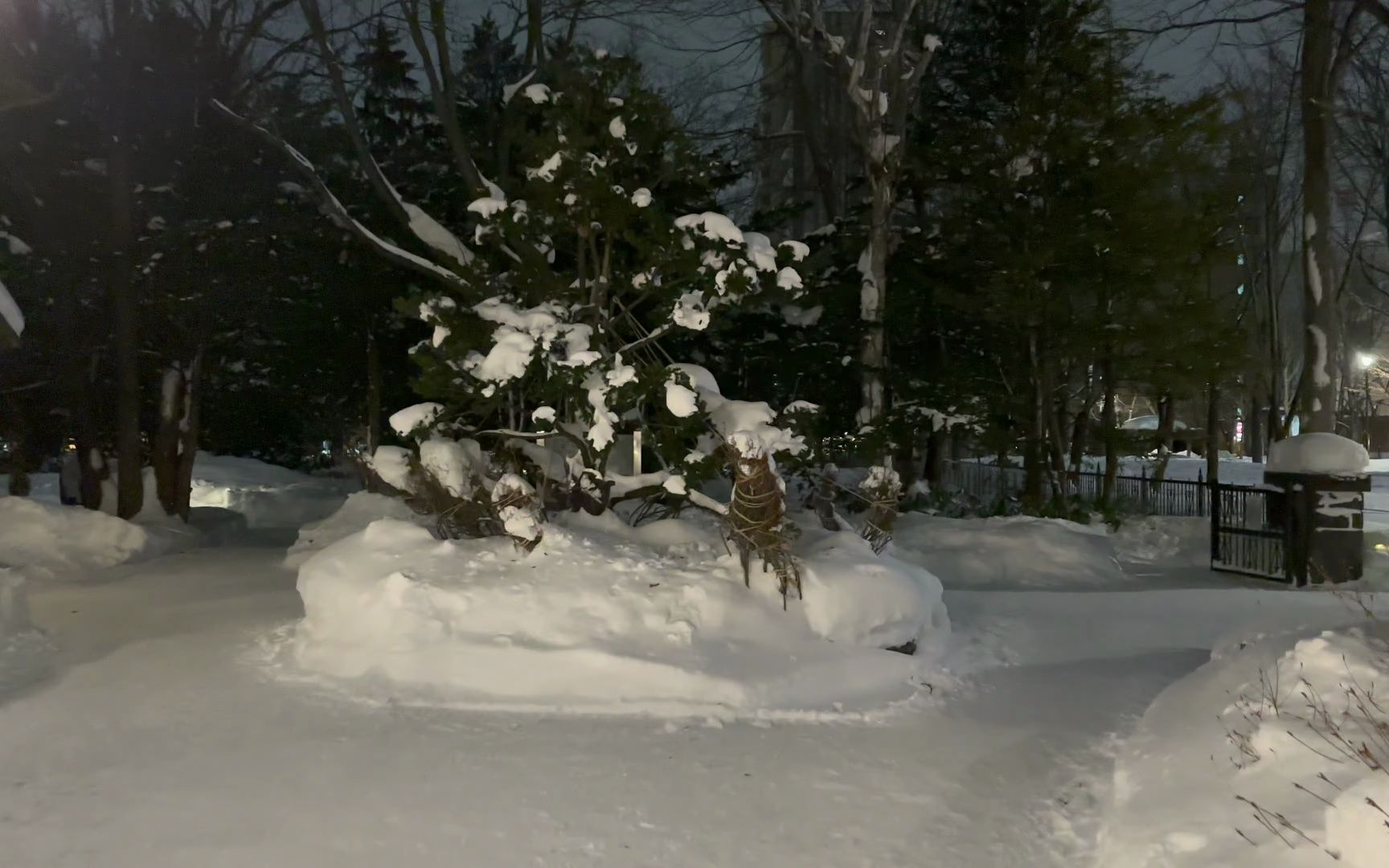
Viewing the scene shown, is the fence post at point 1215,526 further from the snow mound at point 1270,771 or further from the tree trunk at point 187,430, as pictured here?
the tree trunk at point 187,430

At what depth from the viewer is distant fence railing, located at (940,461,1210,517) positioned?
17016 mm

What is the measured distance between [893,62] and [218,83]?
417 inches

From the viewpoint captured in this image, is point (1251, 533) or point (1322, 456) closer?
point (1322, 456)

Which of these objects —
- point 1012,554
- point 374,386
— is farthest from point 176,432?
point 1012,554

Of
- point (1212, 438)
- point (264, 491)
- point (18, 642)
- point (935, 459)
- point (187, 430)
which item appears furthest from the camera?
point (264, 491)

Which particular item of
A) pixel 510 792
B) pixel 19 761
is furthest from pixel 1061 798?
pixel 19 761

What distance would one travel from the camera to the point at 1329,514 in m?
11.4

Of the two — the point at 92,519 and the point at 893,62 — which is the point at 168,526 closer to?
the point at 92,519

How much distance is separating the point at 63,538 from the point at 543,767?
33.5ft

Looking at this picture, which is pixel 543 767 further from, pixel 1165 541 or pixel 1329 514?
pixel 1165 541

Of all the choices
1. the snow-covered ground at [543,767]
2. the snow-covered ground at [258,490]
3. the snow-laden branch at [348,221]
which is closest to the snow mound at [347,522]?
the snow-laden branch at [348,221]

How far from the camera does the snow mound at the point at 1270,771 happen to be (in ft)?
12.0

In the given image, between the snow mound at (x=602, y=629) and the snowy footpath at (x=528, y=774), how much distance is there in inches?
12.7

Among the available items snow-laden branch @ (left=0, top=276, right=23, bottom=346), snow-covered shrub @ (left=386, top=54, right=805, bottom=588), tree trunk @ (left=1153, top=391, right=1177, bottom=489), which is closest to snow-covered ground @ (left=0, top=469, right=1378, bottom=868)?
snow-covered shrub @ (left=386, top=54, right=805, bottom=588)
